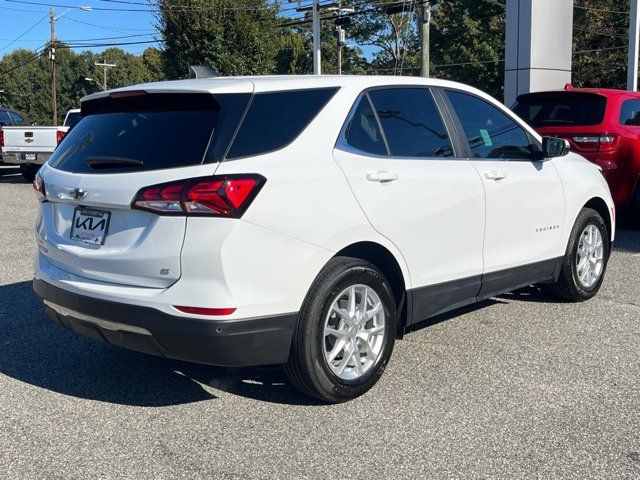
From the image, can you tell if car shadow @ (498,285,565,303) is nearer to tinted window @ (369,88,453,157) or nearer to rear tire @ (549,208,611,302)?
rear tire @ (549,208,611,302)

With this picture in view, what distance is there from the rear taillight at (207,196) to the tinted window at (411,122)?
3.69 feet

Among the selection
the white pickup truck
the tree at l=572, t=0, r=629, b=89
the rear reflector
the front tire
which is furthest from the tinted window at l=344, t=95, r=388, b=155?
the tree at l=572, t=0, r=629, b=89

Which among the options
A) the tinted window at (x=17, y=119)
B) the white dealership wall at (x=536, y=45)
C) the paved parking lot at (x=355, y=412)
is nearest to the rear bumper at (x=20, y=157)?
the tinted window at (x=17, y=119)

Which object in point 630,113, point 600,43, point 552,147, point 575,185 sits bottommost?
point 575,185

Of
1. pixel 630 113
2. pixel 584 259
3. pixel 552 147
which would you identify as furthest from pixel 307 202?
pixel 630 113

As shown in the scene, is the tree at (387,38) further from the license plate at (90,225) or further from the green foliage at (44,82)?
the license plate at (90,225)

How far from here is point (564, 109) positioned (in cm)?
898

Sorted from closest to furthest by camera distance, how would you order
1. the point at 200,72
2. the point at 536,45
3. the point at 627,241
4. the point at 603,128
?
the point at 200,72
the point at 603,128
the point at 627,241
the point at 536,45

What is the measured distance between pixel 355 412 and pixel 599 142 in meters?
6.18

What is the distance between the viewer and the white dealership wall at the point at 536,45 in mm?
13547

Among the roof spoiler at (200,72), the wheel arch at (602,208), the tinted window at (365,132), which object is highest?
the roof spoiler at (200,72)

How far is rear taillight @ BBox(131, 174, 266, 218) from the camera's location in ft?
10.8

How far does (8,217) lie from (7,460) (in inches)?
352

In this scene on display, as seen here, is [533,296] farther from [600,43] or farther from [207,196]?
[600,43]
